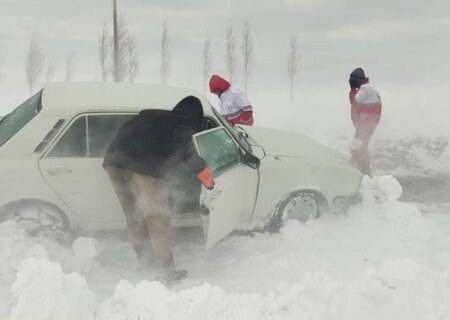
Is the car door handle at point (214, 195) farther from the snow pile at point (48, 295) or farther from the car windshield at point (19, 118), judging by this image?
the car windshield at point (19, 118)

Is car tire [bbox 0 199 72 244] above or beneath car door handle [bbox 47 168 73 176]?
beneath

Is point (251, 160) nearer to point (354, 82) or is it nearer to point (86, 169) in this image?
point (86, 169)

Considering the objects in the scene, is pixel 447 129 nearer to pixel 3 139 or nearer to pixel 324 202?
pixel 324 202

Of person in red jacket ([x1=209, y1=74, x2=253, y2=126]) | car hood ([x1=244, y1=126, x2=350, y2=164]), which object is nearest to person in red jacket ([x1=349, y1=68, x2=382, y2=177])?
person in red jacket ([x1=209, y1=74, x2=253, y2=126])

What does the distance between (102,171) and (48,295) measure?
1711mm

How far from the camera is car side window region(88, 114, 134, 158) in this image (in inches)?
188

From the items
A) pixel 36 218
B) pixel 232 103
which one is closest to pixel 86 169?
pixel 36 218

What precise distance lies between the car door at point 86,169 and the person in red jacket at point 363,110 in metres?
4.06

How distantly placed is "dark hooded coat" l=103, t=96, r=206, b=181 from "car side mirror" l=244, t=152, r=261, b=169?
2.32ft

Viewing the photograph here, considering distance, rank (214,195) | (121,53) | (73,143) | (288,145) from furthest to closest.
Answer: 1. (121,53)
2. (288,145)
3. (73,143)
4. (214,195)

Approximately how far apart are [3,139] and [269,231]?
268 centimetres

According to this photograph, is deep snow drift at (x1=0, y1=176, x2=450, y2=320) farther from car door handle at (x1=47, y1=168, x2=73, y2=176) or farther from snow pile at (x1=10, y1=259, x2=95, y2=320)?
car door handle at (x1=47, y1=168, x2=73, y2=176)

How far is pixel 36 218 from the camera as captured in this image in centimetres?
463

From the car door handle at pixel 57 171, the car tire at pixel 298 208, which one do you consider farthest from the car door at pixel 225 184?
the car door handle at pixel 57 171
